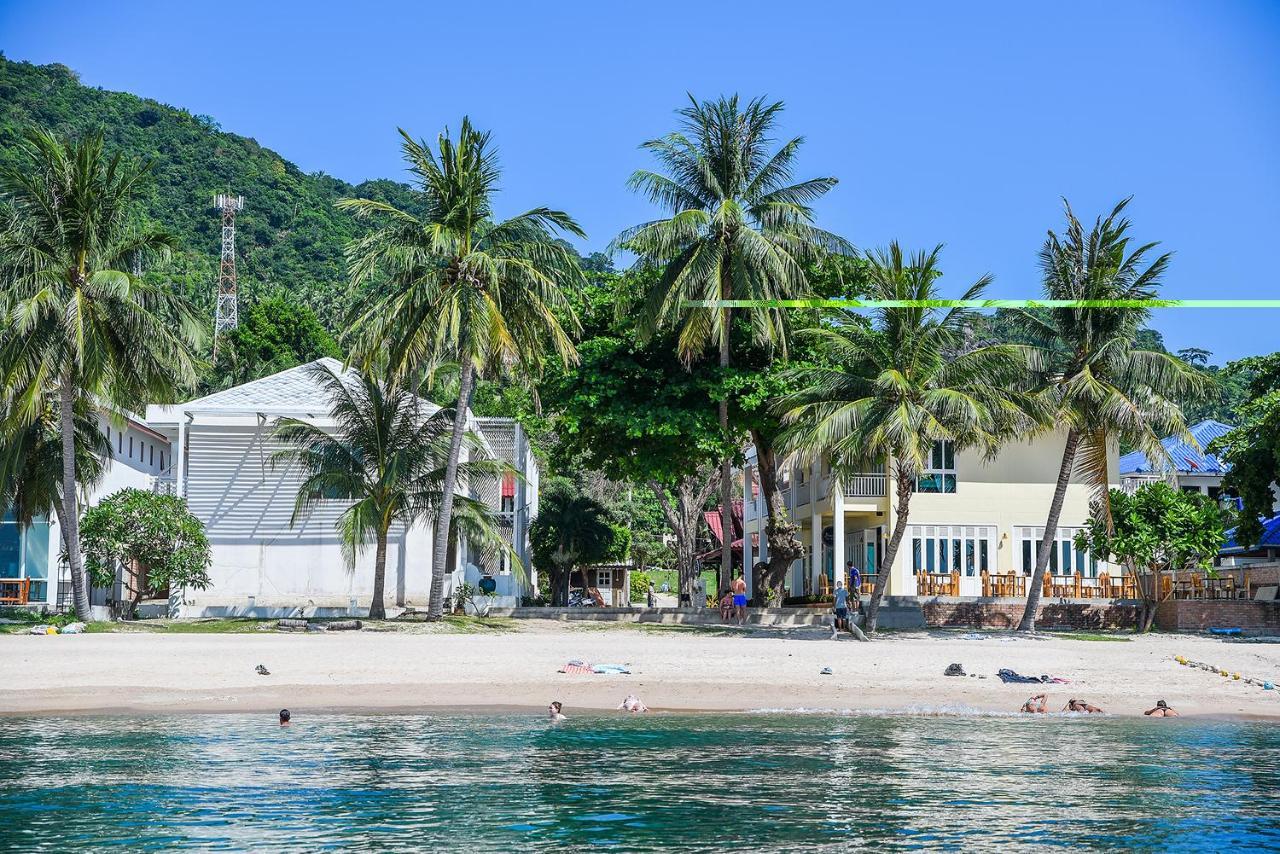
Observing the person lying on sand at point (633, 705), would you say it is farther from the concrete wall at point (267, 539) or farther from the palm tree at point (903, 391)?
the concrete wall at point (267, 539)

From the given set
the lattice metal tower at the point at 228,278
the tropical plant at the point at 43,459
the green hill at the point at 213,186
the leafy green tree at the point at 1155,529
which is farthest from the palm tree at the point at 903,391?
the green hill at the point at 213,186

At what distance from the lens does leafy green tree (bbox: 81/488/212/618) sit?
30.9 meters

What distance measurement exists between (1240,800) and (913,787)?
3.35 m

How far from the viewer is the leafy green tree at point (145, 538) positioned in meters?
30.9

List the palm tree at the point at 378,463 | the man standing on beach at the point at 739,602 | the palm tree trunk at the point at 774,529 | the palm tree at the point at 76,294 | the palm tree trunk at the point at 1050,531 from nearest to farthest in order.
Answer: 1. the palm tree at the point at 76,294
2. the palm tree at the point at 378,463
3. the palm tree trunk at the point at 1050,531
4. the man standing on beach at the point at 739,602
5. the palm tree trunk at the point at 774,529

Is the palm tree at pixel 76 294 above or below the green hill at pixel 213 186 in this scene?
below

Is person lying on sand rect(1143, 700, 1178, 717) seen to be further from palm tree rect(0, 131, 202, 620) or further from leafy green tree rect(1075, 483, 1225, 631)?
palm tree rect(0, 131, 202, 620)

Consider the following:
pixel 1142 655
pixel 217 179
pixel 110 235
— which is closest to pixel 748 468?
pixel 1142 655

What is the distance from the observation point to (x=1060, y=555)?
135 feet

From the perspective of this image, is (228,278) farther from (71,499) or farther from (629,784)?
(629,784)

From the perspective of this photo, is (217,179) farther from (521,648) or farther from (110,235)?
(521,648)

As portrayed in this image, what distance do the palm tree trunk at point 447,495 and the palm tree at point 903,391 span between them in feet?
25.9

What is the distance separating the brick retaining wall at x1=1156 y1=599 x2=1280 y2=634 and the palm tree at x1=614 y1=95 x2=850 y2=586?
493 inches

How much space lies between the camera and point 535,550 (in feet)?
153
